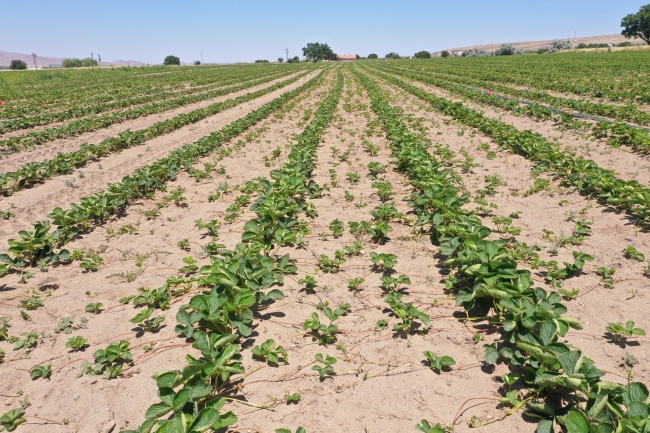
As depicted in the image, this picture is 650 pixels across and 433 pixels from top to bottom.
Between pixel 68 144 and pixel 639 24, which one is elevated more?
pixel 639 24

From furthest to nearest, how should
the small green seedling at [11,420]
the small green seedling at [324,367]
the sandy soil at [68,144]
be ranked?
the sandy soil at [68,144], the small green seedling at [324,367], the small green seedling at [11,420]

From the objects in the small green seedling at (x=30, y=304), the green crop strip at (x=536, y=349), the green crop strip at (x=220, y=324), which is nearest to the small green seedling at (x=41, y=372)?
the green crop strip at (x=220, y=324)

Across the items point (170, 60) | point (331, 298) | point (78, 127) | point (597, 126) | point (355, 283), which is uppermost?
point (170, 60)

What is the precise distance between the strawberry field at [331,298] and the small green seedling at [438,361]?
0.05ft

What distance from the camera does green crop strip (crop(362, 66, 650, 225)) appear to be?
5.36 m

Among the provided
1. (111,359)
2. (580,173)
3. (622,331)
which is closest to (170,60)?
(580,173)

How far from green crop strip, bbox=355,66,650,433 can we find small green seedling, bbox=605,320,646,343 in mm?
414

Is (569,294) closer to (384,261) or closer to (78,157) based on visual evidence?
(384,261)

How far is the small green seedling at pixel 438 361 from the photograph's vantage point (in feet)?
9.47

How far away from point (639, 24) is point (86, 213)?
115 m

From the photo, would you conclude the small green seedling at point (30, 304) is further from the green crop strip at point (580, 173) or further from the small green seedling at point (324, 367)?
the green crop strip at point (580, 173)

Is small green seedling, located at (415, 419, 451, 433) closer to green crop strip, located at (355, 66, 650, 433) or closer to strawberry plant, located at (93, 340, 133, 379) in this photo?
green crop strip, located at (355, 66, 650, 433)

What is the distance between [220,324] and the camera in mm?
3287

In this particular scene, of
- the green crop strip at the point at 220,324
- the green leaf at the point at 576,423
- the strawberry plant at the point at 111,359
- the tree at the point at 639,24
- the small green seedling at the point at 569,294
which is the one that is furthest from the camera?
the tree at the point at 639,24
